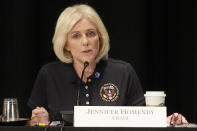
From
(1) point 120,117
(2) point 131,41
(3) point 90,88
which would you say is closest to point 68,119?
(1) point 120,117

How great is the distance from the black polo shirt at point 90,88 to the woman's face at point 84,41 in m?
0.13

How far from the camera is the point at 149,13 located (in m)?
3.05

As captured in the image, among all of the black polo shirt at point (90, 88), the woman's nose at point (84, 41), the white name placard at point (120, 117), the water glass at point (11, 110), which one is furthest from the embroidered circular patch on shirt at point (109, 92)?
the white name placard at point (120, 117)

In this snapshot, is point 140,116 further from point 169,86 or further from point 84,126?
point 169,86

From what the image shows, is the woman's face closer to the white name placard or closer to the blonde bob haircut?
the blonde bob haircut

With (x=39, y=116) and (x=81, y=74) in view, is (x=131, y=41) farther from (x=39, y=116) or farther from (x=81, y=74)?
(x=39, y=116)

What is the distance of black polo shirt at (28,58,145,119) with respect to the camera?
2214 millimetres

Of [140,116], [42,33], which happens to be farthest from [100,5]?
[140,116]

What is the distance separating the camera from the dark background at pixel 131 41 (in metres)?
3.01

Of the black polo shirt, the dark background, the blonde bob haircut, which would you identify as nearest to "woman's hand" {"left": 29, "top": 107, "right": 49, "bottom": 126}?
the black polo shirt

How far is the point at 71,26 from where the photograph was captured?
221 centimetres

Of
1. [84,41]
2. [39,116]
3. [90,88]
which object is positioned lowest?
[39,116]

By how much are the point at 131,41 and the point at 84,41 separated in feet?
3.18

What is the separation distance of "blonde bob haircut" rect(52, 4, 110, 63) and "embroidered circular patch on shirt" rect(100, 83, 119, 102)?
0.63 feet
